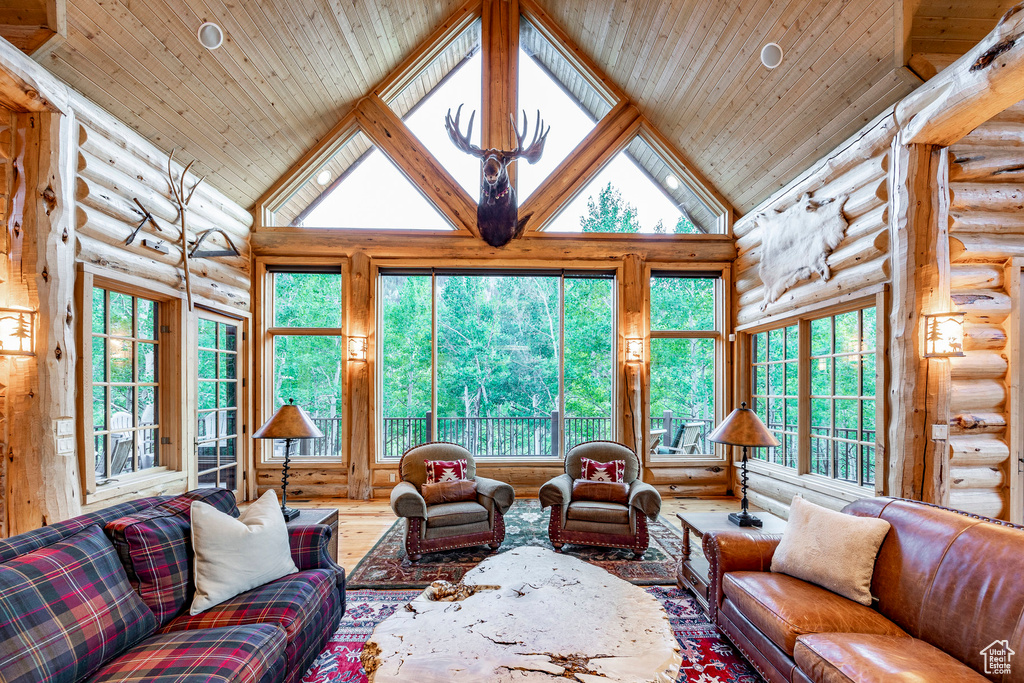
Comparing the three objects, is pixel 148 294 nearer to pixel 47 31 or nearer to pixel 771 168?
pixel 47 31

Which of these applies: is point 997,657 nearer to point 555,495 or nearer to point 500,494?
point 555,495

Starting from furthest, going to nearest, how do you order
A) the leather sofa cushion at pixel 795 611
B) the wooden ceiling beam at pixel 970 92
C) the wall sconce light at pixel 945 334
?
1. the wall sconce light at pixel 945 334
2. the wooden ceiling beam at pixel 970 92
3. the leather sofa cushion at pixel 795 611

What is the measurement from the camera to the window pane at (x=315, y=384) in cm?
566

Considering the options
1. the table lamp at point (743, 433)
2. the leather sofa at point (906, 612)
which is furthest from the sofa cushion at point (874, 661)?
the table lamp at point (743, 433)

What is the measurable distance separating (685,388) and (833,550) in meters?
3.63

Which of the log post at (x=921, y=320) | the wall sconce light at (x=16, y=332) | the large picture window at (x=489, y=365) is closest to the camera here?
the wall sconce light at (x=16, y=332)

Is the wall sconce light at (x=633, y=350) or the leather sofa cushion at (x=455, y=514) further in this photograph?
the wall sconce light at (x=633, y=350)

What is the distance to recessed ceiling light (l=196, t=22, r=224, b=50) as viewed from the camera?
365 centimetres

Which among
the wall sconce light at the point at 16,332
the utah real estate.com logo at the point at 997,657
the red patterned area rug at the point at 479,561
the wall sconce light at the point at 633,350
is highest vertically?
the wall sconce light at the point at 16,332

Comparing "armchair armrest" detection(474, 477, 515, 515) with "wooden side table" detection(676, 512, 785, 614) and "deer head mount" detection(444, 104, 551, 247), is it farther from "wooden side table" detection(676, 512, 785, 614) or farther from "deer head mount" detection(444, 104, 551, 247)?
"deer head mount" detection(444, 104, 551, 247)

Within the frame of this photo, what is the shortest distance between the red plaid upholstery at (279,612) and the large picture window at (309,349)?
3446 millimetres

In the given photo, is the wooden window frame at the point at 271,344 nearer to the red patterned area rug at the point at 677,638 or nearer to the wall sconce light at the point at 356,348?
the wall sconce light at the point at 356,348

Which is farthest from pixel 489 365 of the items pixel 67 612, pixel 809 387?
pixel 67 612

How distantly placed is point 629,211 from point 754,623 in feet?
15.3
